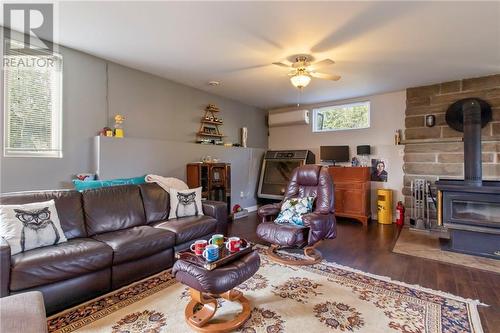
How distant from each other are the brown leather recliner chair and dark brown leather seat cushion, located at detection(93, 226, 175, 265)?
3.64 feet

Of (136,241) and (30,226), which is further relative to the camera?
(136,241)

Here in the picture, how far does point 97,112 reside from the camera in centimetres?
354

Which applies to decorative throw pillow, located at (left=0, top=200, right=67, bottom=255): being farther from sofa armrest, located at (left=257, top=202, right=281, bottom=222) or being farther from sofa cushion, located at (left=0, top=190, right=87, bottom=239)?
sofa armrest, located at (left=257, top=202, right=281, bottom=222)

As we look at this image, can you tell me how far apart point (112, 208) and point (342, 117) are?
193 inches

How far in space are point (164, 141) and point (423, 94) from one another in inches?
184

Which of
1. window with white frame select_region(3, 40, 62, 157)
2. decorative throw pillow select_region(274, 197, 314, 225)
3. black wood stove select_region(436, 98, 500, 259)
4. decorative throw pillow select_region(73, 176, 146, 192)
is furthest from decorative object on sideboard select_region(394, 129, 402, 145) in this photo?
window with white frame select_region(3, 40, 62, 157)

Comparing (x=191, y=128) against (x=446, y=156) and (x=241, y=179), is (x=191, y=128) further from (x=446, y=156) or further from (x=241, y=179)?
(x=446, y=156)

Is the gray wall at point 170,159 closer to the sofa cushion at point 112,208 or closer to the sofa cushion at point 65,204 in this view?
the sofa cushion at point 112,208

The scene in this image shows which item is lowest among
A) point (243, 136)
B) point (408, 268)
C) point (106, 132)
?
point (408, 268)

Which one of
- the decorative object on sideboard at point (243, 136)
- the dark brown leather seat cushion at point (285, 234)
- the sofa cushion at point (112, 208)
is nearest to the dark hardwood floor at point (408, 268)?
the dark brown leather seat cushion at point (285, 234)

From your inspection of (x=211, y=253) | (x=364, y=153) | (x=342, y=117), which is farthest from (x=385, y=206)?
(x=211, y=253)

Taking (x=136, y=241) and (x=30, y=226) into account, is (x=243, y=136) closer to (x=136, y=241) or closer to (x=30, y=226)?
(x=136, y=241)

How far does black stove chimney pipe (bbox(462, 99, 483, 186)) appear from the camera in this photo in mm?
3498

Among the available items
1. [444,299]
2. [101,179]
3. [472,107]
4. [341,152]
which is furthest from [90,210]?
[472,107]
